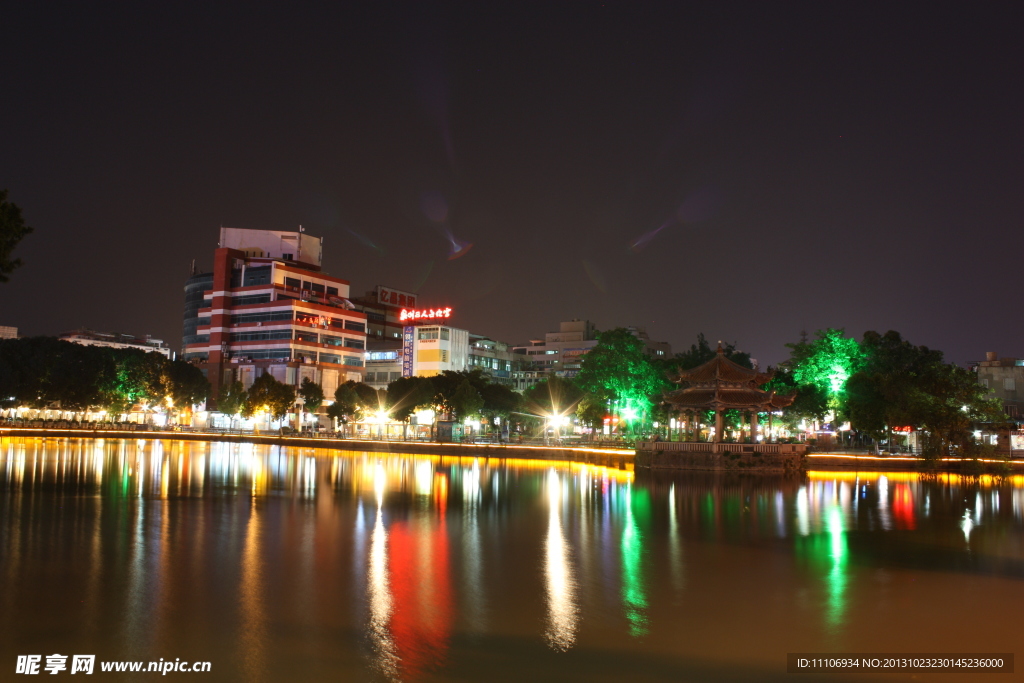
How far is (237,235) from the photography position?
13550cm

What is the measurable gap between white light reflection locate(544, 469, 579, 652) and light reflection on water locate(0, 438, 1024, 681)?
0.19ft

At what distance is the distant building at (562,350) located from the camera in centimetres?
17312

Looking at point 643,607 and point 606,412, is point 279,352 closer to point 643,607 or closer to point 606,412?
point 606,412

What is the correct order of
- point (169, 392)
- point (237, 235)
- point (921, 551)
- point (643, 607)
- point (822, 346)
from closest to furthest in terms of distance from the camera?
point (643, 607), point (921, 551), point (822, 346), point (169, 392), point (237, 235)

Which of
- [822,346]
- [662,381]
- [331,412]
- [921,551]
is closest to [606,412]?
[662,381]

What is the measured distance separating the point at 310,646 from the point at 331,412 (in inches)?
3737

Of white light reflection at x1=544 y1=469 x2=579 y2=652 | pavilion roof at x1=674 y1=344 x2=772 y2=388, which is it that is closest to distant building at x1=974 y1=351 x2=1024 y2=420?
pavilion roof at x1=674 y1=344 x2=772 y2=388

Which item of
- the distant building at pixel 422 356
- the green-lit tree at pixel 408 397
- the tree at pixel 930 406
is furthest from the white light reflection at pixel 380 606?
the distant building at pixel 422 356

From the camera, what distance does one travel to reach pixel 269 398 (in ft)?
336

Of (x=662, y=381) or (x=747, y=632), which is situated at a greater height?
(x=662, y=381)

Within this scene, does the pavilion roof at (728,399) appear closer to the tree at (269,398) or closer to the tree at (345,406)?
the tree at (345,406)

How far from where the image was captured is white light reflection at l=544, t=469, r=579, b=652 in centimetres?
1245

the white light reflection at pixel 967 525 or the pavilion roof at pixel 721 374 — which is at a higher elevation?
the pavilion roof at pixel 721 374

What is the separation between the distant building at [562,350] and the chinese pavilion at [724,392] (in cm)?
11822
